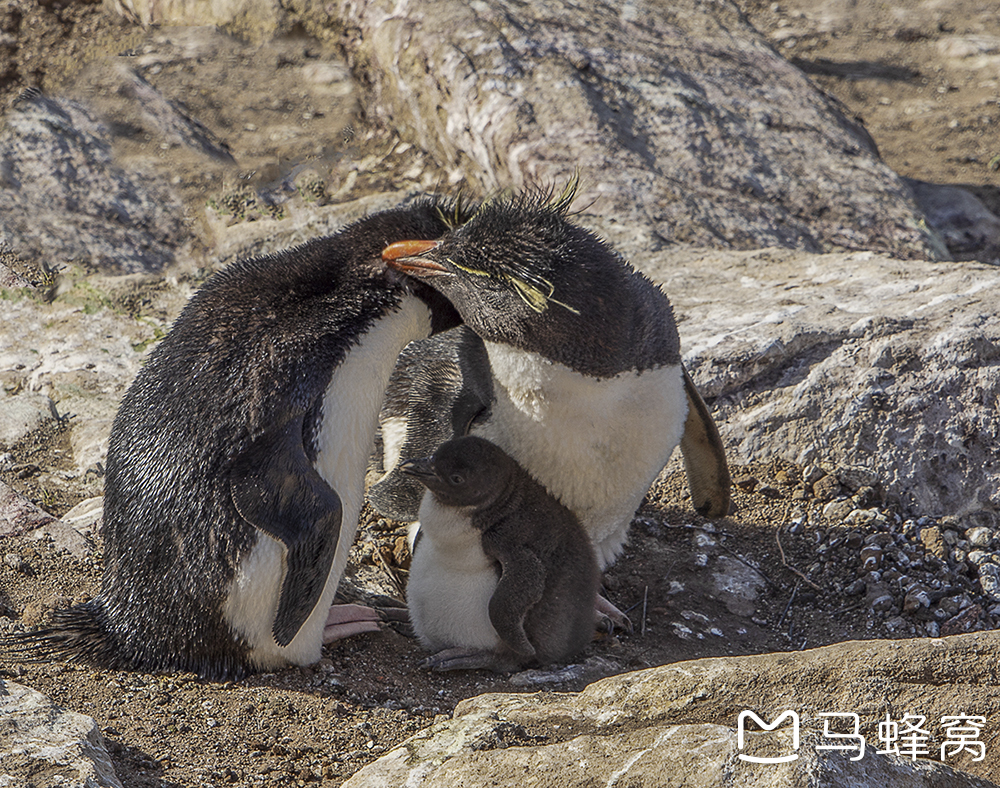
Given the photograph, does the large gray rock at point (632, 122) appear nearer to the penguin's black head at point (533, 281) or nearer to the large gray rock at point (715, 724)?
the penguin's black head at point (533, 281)

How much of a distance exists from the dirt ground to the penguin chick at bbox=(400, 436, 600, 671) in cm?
9

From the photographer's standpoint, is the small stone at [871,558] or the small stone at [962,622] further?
the small stone at [871,558]

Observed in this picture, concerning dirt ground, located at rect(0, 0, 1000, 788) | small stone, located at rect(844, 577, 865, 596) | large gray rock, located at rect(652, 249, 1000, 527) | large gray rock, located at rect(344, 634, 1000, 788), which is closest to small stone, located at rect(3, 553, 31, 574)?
dirt ground, located at rect(0, 0, 1000, 788)

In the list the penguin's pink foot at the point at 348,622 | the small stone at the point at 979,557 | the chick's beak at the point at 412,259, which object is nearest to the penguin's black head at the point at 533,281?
the chick's beak at the point at 412,259

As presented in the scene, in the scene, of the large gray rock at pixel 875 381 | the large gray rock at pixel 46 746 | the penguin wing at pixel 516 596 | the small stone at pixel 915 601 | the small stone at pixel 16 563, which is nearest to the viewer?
the large gray rock at pixel 46 746

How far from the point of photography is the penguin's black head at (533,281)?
3064 mm

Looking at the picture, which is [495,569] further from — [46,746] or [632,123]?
[632,123]

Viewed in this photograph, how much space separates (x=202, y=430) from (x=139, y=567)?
47 cm

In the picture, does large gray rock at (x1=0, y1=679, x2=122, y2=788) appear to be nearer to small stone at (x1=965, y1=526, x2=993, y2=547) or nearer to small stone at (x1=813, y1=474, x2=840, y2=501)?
small stone at (x1=813, y1=474, x2=840, y2=501)

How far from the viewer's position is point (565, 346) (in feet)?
10.2

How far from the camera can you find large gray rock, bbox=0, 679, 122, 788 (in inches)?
82.1

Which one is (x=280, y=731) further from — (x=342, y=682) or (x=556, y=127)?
(x=556, y=127)

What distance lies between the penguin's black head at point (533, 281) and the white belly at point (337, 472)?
0.62ft

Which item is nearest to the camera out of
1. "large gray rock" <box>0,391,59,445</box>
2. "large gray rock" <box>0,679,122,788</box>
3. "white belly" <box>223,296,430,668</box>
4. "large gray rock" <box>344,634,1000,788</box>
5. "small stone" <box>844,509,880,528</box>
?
"large gray rock" <box>344,634,1000,788</box>
